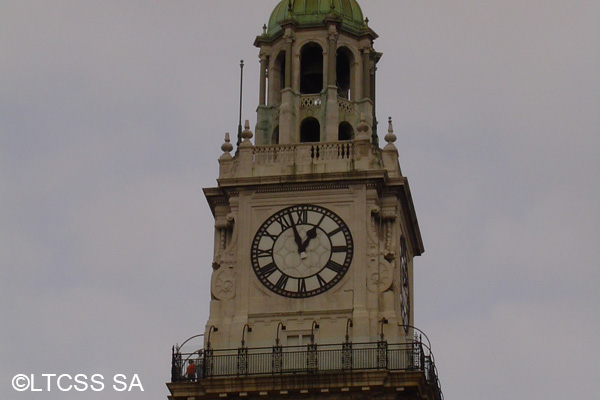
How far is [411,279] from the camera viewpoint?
6494 cm

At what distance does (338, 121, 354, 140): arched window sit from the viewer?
64188 millimetres

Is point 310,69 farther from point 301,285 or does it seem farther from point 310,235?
point 301,285

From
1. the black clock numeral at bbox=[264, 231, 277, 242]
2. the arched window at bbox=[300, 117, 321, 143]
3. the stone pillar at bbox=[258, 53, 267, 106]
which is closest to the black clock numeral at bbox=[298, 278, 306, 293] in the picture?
the black clock numeral at bbox=[264, 231, 277, 242]

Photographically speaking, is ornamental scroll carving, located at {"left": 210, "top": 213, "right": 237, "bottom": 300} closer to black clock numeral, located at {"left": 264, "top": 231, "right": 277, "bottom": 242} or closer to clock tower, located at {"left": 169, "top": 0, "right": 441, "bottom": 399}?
clock tower, located at {"left": 169, "top": 0, "right": 441, "bottom": 399}

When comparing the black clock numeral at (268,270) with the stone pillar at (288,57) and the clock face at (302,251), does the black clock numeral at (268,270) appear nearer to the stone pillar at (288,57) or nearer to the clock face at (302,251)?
the clock face at (302,251)

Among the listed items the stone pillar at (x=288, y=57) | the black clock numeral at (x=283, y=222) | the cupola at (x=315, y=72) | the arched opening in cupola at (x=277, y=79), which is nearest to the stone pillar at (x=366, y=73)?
the cupola at (x=315, y=72)

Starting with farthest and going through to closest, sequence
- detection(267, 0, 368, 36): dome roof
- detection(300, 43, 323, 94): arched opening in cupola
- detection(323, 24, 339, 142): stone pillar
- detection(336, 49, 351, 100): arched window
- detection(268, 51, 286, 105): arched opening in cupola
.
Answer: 1. detection(336, 49, 351, 100): arched window
2. detection(300, 43, 323, 94): arched opening in cupola
3. detection(267, 0, 368, 36): dome roof
4. detection(268, 51, 286, 105): arched opening in cupola
5. detection(323, 24, 339, 142): stone pillar

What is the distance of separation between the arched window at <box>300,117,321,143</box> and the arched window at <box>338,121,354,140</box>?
635 millimetres

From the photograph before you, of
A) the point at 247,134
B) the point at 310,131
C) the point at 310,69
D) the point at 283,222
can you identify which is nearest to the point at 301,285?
the point at 283,222

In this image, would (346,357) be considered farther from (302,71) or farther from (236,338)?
(302,71)

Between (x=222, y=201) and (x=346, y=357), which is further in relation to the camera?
(x=222, y=201)

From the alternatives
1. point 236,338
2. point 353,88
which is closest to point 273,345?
point 236,338

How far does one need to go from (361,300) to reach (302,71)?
903cm

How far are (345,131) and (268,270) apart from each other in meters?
5.71
